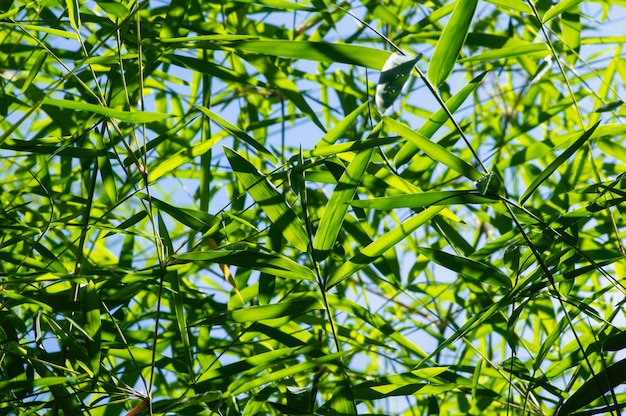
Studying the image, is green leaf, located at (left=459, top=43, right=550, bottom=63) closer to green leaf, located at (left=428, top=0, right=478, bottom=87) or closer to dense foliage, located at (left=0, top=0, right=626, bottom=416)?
dense foliage, located at (left=0, top=0, right=626, bottom=416)

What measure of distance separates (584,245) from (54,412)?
0.67 m

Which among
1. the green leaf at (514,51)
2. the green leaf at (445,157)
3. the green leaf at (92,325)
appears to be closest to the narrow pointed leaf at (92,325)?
the green leaf at (92,325)

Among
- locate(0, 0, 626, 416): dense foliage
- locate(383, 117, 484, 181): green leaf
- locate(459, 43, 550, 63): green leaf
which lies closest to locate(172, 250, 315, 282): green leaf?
locate(0, 0, 626, 416): dense foliage

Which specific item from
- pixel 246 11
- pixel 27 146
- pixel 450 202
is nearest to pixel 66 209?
pixel 27 146

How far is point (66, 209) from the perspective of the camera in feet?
2.81

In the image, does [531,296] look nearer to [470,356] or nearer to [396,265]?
[396,265]

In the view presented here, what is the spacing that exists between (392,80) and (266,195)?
0.18 meters

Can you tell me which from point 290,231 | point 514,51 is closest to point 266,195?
point 290,231

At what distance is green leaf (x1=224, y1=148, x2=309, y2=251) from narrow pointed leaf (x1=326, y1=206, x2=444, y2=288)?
0.04 m

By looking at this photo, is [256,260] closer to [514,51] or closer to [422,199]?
[422,199]

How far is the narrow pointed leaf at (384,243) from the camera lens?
47 cm

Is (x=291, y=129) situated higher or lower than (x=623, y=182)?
higher

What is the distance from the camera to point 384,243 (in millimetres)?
479

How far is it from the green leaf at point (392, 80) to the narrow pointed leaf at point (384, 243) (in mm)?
131
